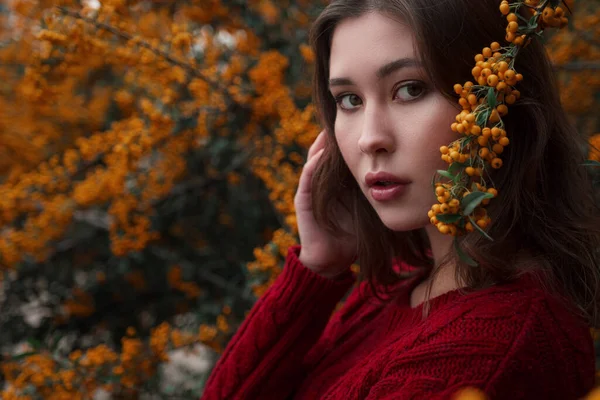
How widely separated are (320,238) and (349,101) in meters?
0.44

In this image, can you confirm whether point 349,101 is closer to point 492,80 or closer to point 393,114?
point 393,114

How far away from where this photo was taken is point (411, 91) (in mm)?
1110

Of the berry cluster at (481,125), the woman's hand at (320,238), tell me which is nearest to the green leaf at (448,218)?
the berry cluster at (481,125)

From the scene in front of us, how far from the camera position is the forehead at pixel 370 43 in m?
1.09

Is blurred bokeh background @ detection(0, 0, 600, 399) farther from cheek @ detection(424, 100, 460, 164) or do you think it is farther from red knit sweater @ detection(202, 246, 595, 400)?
cheek @ detection(424, 100, 460, 164)

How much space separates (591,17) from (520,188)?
4.05 ft

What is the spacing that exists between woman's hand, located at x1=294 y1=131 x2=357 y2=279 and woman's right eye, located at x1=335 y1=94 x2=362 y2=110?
0.98ft

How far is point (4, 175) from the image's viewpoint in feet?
10.2

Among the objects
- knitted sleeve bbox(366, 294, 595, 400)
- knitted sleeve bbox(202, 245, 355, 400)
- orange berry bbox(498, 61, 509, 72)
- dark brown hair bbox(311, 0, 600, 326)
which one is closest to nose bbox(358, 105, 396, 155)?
dark brown hair bbox(311, 0, 600, 326)

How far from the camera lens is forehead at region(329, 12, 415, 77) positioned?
109 cm

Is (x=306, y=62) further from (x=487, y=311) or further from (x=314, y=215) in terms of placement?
(x=487, y=311)

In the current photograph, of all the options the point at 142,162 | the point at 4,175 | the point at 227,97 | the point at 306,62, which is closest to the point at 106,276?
the point at 142,162

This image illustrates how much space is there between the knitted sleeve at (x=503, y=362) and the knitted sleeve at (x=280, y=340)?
50 cm

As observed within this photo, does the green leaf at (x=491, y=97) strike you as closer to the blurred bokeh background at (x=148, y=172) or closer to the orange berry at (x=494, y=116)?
the orange berry at (x=494, y=116)
